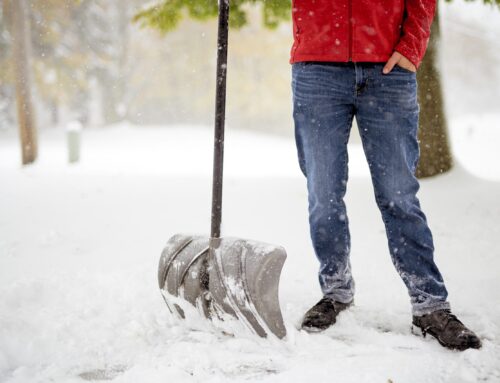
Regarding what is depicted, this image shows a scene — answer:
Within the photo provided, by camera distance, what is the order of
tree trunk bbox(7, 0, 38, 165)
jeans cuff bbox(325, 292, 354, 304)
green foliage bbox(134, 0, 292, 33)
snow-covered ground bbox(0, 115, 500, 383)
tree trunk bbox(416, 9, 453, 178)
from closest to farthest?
snow-covered ground bbox(0, 115, 500, 383) < jeans cuff bbox(325, 292, 354, 304) < green foliage bbox(134, 0, 292, 33) < tree trunk bbox(416, 9, 453, 178) < tree trunk bbox(7, 0, 38, 165)

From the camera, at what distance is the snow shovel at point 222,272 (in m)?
1.71

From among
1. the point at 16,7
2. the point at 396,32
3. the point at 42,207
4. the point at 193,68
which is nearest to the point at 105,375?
the point at 396,32

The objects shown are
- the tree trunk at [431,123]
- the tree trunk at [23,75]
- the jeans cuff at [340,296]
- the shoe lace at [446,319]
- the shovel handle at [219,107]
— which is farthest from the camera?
the tree trunk at [23,75]

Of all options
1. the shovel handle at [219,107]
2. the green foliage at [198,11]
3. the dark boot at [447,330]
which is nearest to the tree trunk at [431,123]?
the green foliage at [198,11]

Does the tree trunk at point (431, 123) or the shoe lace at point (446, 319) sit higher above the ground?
the tree trunk at point (431, 123)

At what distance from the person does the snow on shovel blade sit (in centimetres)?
30

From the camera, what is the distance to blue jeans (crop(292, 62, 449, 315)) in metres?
1.84

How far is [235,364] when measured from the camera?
1654mm

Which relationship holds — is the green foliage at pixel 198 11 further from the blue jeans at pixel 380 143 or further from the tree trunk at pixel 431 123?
the blue jeans at pixel 380 143

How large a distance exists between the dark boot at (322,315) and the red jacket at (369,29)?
1.09m

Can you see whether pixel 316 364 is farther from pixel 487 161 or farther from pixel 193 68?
pixel 193 68

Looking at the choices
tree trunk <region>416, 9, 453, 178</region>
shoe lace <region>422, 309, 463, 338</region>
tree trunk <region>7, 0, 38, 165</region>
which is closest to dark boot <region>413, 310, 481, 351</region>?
shoe lace <region>422, 309, 463, 338</region>

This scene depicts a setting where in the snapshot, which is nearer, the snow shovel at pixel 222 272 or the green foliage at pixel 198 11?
the snow shovel at pixel 222 272

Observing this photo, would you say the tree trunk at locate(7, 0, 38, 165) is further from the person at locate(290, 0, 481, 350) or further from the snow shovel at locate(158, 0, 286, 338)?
the person at locate(290, 0, 481, 350)
